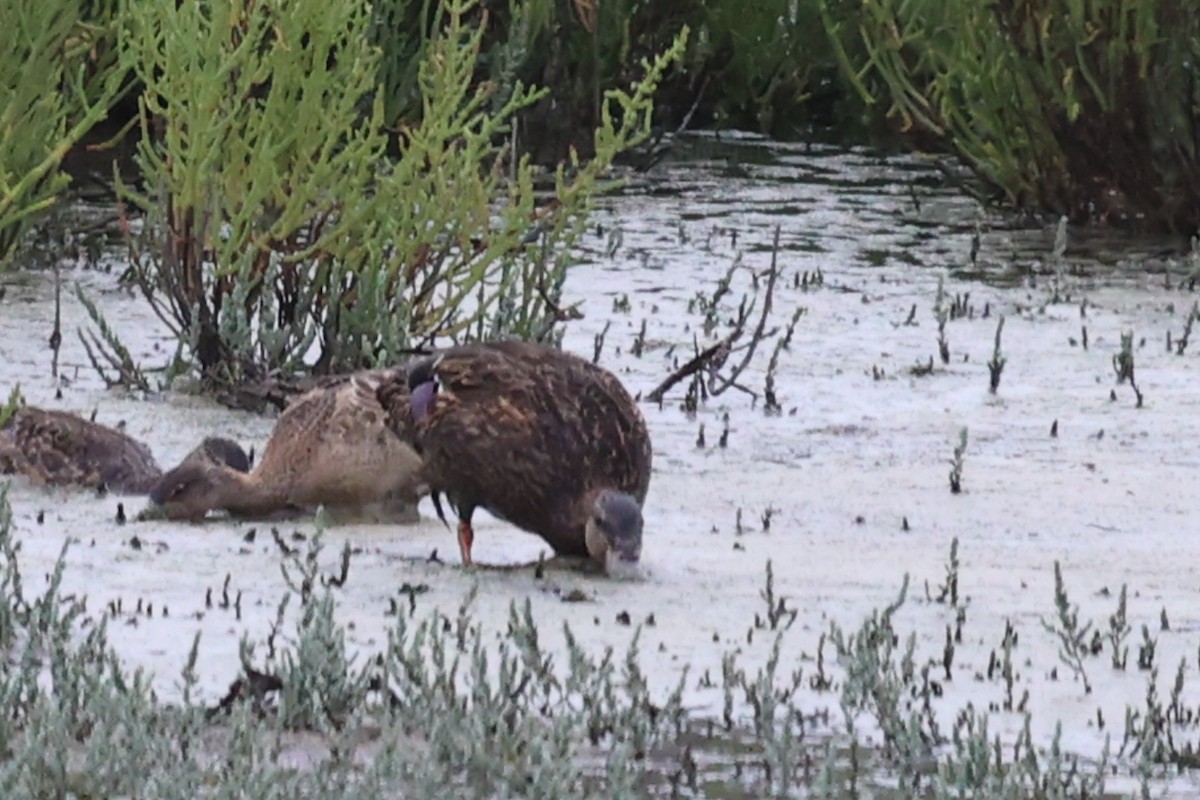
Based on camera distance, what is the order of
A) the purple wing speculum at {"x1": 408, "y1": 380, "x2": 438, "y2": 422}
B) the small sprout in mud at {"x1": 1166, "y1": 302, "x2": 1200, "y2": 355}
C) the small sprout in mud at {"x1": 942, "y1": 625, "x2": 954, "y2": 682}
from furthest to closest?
the small sprout in mud at {"x1": 1166, "y1": 302, "x2": 1200, "y2": 355}
the purple wing speculum at {"x1": 408, "y1": 380, "x2": 438, "y2": 422}
the small sprout in mud at {"x1": 942, "y1": 625, "x2": 954, "y2": 682}

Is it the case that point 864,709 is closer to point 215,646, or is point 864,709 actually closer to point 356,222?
point 215,646

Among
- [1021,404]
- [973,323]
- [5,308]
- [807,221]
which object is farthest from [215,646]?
[807,221]

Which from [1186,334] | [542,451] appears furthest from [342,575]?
[1186,334]

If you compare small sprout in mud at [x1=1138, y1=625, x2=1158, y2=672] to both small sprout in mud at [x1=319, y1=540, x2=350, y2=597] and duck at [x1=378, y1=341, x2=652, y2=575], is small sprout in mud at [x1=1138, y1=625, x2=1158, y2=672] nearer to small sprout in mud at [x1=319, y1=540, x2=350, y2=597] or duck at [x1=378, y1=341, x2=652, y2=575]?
duck at [x1=378, y1=341, x2=652, y2=575]

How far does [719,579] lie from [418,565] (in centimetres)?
63

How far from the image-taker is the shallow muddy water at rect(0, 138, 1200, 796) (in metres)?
5.14

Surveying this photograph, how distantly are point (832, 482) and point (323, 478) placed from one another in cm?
137

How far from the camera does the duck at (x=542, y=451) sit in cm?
552

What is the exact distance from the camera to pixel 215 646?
16.2 feet

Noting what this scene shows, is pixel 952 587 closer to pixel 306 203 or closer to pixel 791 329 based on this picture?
pixel 306 203

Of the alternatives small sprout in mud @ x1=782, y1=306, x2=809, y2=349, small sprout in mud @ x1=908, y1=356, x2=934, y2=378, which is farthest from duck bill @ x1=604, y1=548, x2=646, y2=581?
small sprout in mud @ x1=908, y1=356, x2=934, y2=378

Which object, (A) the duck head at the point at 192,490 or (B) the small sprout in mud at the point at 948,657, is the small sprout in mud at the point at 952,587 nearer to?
(B) the small sprout in mud at the point at 948,657

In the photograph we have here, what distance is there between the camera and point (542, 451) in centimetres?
554

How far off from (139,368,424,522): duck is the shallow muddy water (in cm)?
8
